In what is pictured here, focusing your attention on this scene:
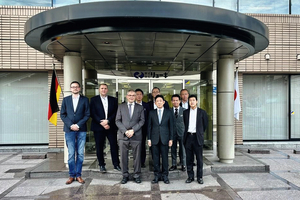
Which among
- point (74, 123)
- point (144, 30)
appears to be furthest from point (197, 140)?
point (74, 123)

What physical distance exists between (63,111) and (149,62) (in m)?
3.72

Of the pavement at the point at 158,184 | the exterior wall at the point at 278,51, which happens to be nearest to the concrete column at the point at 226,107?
the pavement at the point at 158,184

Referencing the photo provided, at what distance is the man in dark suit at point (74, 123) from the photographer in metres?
5.15

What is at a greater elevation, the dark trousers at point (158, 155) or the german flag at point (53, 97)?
the german flag at point (53, 97)

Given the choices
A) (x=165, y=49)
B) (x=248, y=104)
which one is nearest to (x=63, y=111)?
(x=165, y=49)

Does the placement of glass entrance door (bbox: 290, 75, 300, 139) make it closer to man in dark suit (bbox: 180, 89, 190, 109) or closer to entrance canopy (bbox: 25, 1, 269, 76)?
entrance canopy (bbox: 25, 1, 269, 76)

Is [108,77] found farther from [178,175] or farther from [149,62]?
[178,175]

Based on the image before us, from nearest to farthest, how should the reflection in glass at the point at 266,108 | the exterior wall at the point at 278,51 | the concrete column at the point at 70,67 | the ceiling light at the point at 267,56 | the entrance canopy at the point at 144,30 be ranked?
the entrance canopy at the point at 144,30
the concrete column at the point at 70,67
the ceiling light at the point at 267,56
the exterior wall at the point at 278,51
the reflection in glass at the point at 266,108

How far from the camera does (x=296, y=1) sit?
10.1 metres

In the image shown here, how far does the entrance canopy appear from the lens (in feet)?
14.2

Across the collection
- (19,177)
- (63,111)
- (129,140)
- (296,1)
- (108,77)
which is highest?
(296,1)

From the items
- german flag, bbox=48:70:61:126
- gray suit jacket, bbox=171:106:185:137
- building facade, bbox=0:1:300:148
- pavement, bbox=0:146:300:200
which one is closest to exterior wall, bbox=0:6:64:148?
building facade, bbox=0:1:300:148

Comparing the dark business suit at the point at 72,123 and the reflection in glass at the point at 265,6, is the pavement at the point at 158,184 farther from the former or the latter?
the reflection in glass at the point at 265,6

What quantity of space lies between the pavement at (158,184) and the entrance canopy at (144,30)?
117 inches
